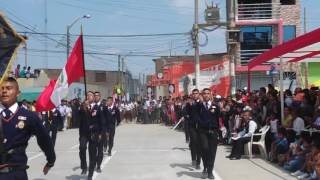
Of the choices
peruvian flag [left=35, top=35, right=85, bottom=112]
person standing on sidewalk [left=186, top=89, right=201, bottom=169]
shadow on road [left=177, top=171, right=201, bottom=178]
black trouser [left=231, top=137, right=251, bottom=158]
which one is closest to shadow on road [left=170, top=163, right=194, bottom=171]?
person standing on sidewalk [left=186, top=89, right=201, bottom=169]

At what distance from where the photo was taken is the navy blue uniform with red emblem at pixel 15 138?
609cm

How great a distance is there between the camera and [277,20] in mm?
44188

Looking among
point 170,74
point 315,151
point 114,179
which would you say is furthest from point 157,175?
point 170,74

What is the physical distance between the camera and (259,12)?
4478cm

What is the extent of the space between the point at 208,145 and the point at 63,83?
3.41 m

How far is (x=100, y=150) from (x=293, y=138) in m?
4.78

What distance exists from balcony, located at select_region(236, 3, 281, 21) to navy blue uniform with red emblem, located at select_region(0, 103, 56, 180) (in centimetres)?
3895

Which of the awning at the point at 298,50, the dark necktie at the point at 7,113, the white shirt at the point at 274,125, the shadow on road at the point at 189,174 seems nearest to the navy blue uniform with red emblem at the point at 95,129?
the shadow on road at the point at 189,174

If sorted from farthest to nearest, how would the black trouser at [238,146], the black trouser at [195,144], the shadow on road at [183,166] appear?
the black trouser at [238,146], the shadow on road at [183,166], the black trouser at [195,144]

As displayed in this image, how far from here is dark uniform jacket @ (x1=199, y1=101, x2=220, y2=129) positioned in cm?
→ 1370

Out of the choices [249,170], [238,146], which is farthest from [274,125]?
[249,170]

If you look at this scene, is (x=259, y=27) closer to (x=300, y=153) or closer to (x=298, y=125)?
(x=298, y=125)

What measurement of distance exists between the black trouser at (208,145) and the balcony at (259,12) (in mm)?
31488

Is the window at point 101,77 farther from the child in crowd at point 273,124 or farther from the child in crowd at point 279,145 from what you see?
the child in crowd at point 279,145
